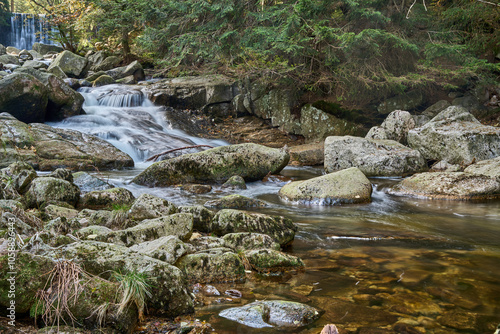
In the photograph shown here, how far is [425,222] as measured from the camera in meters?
6.45

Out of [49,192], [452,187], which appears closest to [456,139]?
[452,187]

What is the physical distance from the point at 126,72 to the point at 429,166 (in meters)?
15.7

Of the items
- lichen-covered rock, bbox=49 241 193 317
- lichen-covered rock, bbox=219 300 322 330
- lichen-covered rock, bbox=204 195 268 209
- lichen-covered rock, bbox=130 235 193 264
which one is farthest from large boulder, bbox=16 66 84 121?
lichen-covered rock, bbox=219 300 322 330

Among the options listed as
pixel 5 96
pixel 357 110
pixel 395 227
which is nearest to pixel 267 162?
pixel 395 227

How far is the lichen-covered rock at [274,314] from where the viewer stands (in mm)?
2752

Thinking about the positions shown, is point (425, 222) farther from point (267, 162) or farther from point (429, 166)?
point (429, 166)

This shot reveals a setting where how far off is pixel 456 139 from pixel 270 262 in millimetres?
8927

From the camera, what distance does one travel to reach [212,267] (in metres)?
3.59

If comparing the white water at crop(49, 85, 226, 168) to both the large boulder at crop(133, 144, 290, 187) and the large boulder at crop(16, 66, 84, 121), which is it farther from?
the large boulder at crop(133, 144, 290, 187)

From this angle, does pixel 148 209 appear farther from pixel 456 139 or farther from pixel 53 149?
pixel 456 139

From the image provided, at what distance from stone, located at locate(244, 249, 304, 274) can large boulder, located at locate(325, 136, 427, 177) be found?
286 inches

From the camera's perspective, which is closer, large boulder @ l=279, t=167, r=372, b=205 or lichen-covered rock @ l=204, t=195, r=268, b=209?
lichen-covered rock @ l=204, t=195, r=268, b=209

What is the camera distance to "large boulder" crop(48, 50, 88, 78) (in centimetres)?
1995

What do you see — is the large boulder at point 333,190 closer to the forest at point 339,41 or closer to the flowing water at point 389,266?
the flowing water at point 389,266
